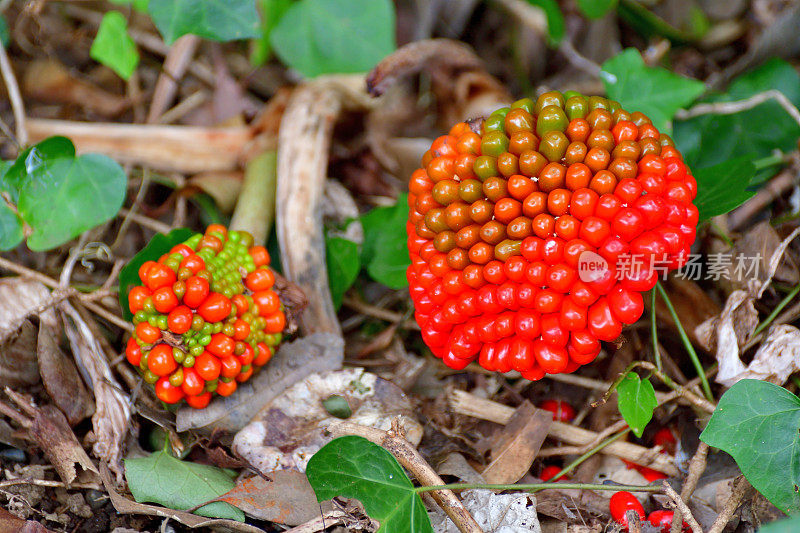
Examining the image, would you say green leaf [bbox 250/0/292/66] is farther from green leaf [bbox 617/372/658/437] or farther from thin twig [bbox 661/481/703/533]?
thin twig [bbox 661/481/703/533]

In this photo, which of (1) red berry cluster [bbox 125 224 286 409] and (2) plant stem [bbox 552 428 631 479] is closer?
(1) red berry cluster [bbox 125 224 286 409]

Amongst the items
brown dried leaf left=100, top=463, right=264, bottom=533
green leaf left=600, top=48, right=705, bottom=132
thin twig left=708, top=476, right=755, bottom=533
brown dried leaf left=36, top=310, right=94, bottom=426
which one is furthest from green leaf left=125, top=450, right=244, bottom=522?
green leaf left=600, top=48, right=705, bottom=132

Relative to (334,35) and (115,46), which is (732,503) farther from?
(115,46)

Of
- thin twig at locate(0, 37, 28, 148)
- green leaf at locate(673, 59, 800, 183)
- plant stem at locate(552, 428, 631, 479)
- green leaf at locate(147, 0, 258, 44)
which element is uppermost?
green leaf at locate(147, 0, 258, 44)

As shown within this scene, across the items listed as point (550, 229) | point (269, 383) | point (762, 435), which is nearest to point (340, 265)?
point (269, 383)

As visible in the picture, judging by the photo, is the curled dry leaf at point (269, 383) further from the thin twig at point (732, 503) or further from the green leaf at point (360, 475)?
the thin twig at point (732, 503)

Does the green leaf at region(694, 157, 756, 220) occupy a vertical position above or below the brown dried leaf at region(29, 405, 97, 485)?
above

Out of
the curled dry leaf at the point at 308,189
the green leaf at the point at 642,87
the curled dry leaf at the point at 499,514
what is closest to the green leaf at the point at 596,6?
the green leaf at the point at 642,87

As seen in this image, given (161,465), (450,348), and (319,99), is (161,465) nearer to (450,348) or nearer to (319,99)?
(450,348)
